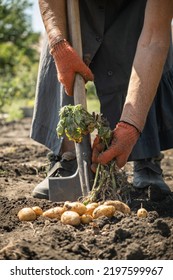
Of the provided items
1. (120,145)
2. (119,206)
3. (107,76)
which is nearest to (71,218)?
(119,206)

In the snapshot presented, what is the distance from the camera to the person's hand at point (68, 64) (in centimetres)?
372

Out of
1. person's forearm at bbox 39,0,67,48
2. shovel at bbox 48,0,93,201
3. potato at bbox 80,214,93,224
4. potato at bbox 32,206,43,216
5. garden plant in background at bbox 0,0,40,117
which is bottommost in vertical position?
potato at bbox 80,214,93,224

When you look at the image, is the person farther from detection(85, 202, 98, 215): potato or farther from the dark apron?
detection(85, 202, 98, 215): potato

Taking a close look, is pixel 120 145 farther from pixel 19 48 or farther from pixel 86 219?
pixel 19 48

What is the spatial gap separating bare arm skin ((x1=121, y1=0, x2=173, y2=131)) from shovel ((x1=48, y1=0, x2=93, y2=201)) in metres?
0.31

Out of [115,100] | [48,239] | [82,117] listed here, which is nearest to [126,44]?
[115,100]

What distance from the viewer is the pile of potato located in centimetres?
316

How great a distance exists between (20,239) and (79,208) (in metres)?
0.42

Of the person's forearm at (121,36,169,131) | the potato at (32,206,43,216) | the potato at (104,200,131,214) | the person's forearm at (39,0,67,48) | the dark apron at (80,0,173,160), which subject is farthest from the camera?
the dark apron at (80,0,173,160)

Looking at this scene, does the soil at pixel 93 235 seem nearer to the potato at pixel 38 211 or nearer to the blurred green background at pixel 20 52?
the potato at pixel 38 211

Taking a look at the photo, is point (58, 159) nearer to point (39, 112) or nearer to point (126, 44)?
point (39, 112)

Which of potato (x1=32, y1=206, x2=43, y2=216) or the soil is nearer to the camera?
the soil

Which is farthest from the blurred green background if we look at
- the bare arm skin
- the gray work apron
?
the bare arm skin

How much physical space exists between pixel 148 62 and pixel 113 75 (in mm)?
779
